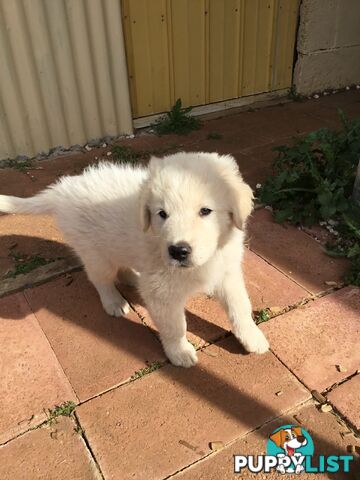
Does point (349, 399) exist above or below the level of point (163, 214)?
below

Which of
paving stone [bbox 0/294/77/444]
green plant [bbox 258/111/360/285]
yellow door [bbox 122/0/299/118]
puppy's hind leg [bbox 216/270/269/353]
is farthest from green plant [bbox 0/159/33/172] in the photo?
puppy's hind leg [bbox 216/270/269/353]

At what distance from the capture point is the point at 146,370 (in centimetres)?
248

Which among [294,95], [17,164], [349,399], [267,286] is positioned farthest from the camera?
[294,95]

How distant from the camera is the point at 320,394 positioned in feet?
A: 7.45

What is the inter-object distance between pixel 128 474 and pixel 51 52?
4.33 metres

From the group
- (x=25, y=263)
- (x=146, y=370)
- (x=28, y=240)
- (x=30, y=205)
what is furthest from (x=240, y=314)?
(x=28, y=240)

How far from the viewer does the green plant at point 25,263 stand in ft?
10.7

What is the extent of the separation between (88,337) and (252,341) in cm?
103

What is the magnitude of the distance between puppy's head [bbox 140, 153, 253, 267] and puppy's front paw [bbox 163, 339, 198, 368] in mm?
Answer: 643

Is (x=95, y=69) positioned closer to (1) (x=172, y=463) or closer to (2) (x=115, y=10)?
(2) (x=115, y=10)

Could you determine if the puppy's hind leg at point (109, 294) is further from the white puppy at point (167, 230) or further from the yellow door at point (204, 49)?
the yellow door at point (204, 49)

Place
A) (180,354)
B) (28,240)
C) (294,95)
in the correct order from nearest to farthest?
(180,354)
(28,240)
(294,95)

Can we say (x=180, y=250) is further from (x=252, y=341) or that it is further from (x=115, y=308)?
(x=115, y=308)

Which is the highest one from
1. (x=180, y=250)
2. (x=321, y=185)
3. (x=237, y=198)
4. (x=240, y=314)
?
(x=237, y=198)
